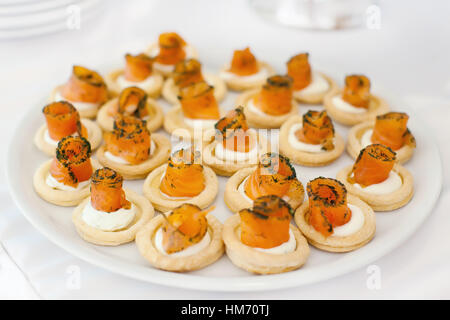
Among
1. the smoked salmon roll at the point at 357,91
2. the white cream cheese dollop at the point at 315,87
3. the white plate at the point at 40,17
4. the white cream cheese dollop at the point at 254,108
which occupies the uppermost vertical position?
the white plate at the point at 40,17

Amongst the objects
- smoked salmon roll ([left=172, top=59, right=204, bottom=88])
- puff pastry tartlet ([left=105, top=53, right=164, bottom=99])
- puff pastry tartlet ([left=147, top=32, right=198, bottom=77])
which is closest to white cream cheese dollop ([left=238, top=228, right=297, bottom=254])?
smoked salmon roll ([left=172, top=59, right=204, bottom=88])

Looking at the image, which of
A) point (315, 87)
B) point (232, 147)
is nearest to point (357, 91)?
point (315, 87)

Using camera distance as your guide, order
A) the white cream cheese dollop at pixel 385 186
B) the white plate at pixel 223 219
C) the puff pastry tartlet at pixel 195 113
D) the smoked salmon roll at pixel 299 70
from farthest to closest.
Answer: the smoked salmon roll at pixel 299 70, the puff pastry tartlet at pixel 195 113, the white cream cheese dollop at pixel 385 186, the white plate at pixel 223 219

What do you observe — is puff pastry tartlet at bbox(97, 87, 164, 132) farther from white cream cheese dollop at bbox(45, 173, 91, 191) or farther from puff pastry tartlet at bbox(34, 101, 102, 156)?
white cream cheese dollop at bbox(45, 173, 91, 191)

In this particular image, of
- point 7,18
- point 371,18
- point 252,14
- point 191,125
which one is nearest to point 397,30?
point 371,18

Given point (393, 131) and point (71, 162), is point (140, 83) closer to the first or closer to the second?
point (71, 162)

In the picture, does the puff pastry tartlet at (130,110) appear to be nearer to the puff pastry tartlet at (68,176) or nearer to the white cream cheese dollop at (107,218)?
the puff pastry tartlet at (68,176)

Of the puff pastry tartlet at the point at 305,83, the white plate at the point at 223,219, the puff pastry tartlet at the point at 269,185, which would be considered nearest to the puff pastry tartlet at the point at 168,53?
the puff pastry tartlet at the point at 305,83
